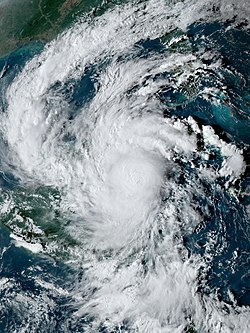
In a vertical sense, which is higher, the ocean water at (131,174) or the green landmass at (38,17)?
the green landmass at (38,17)

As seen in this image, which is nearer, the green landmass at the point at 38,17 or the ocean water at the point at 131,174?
the ocean water at the point at 131,174

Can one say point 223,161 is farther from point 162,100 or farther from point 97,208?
point 97,208

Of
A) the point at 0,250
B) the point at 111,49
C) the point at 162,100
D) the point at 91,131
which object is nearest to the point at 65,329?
the point at 0,250

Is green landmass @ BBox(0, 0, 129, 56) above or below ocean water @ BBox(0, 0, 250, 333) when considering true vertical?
above

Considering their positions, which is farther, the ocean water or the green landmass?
the green landmass

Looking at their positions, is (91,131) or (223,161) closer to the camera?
(223,161)

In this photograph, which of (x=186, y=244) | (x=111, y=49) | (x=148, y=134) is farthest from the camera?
(x=111, y=49)

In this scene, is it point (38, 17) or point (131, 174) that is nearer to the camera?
point (131, 174)

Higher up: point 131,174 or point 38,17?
point 38,17
